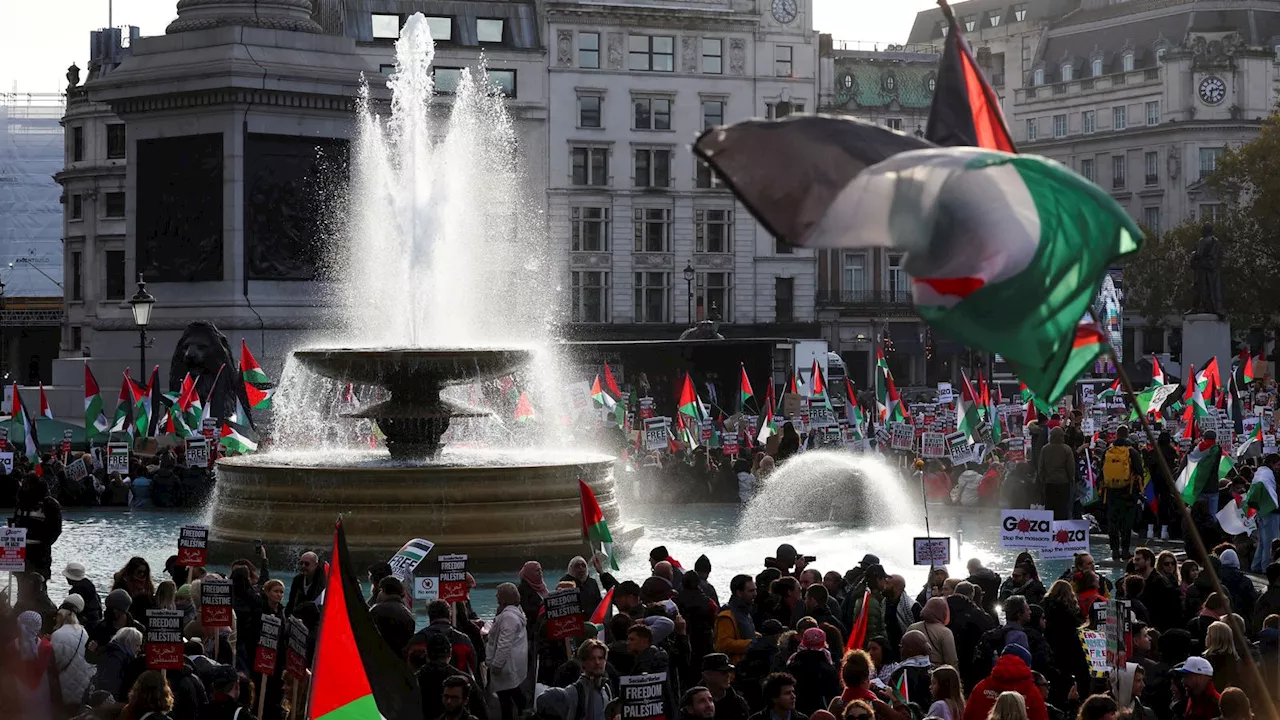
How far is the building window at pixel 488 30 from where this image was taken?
81.8 m

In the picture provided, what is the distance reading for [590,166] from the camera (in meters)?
84.8

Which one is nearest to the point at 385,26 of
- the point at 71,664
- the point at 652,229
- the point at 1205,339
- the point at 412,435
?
the point at 652,229

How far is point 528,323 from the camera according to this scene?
81438 millimetres

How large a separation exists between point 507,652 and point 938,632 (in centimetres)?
278

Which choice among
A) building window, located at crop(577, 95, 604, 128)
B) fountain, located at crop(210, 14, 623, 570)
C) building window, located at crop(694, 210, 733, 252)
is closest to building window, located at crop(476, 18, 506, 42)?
building window, located at crop(577, 95, 604, 128)

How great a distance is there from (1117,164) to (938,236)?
316 ft

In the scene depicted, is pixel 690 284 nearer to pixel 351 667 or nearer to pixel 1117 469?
pixel 1117 469

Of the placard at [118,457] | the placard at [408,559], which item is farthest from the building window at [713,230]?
the placard at [408,559]

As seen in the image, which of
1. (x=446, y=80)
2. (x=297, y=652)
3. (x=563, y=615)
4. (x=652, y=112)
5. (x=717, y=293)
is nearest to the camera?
(x=297, y=652)

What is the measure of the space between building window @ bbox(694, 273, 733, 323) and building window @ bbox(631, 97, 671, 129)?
6719 mm

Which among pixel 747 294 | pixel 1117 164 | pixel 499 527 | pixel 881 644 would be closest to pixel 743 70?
pixel 747 294

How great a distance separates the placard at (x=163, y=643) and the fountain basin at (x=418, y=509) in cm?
875

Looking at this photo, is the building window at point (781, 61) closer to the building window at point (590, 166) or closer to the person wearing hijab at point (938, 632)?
the building window at point (590, 166)

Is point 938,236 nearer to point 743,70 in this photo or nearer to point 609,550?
point 609,550
